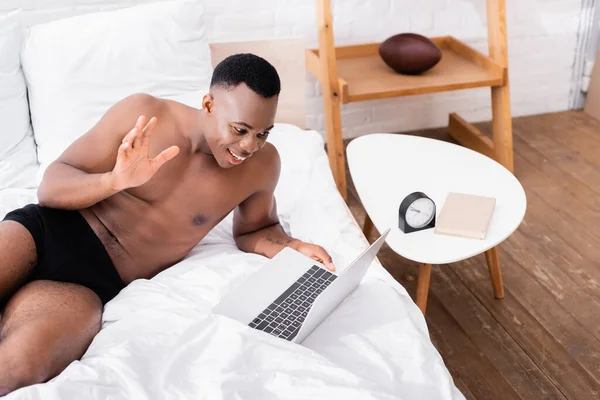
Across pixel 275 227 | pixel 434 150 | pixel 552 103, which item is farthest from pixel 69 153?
pixel 552 103

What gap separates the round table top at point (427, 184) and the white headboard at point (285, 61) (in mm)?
258

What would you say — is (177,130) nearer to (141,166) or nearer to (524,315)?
(141,166)

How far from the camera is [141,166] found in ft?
4.24

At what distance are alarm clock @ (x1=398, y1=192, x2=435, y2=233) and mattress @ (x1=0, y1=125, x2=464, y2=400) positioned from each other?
0.48 feet

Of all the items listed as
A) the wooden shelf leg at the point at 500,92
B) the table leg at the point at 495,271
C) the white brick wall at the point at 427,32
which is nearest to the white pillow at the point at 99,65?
the white brick wall at the point at 427,32

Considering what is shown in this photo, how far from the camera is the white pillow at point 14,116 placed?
6.31ft

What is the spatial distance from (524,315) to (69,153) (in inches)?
51.0

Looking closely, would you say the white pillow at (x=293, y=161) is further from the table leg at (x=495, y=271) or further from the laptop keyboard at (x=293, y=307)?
the table leg at (x=495, y=271)

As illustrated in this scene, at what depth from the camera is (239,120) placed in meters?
1.39

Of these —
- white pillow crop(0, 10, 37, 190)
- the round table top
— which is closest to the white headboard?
the round table top

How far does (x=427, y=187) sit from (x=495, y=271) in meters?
0.34

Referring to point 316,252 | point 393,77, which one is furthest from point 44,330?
point 393,77

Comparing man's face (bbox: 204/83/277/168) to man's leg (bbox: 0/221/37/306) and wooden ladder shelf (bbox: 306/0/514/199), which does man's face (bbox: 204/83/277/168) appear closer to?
man's leg (bbox: 0/221/37/306)

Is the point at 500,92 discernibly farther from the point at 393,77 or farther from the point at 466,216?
the point at 466,216
